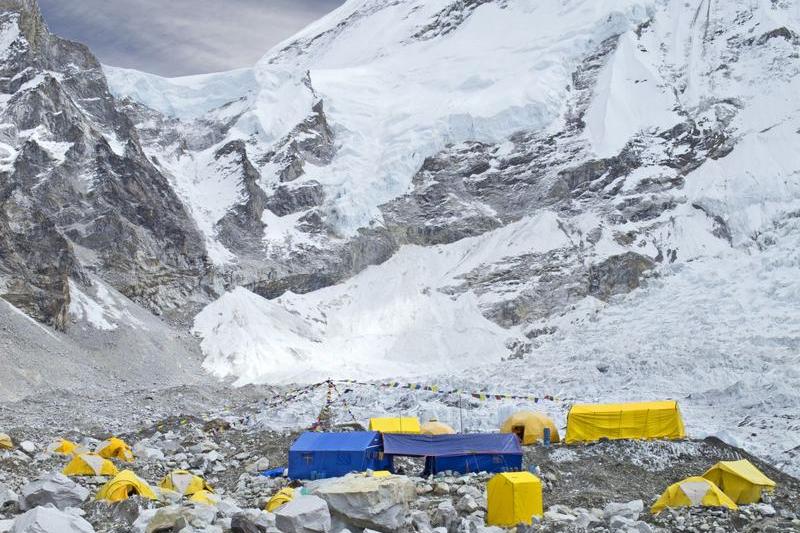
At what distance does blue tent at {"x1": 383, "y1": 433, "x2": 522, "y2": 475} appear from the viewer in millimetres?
21266

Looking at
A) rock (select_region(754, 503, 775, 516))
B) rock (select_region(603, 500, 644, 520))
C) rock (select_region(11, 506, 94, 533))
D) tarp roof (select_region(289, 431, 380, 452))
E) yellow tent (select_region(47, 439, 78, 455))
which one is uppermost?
rock (select_region(11, 506, 94, 533))

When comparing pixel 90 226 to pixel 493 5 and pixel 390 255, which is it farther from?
pixel 493 5

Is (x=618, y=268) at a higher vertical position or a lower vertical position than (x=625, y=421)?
higher

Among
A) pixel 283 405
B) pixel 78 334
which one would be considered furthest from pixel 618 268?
pixel 283 405

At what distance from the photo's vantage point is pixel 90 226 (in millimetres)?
90938

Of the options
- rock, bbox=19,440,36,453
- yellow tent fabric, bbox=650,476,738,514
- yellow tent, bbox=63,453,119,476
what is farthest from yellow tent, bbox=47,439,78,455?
yellow tent fabric, bbox=650,476,738,514

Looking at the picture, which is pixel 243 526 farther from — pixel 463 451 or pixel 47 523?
pixel 463 451

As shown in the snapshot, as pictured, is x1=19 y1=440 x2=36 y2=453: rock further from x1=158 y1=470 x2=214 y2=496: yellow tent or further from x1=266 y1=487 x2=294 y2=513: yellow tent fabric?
x1=266 y1=487 x2=294 y2=513: yellow tent fabric

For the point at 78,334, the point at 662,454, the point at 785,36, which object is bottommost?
the point at 662,454

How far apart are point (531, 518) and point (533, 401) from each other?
71.7ft

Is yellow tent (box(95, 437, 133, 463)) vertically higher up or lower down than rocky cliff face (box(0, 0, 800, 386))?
lower down

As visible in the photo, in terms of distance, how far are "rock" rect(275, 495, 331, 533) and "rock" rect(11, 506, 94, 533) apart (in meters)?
2.34

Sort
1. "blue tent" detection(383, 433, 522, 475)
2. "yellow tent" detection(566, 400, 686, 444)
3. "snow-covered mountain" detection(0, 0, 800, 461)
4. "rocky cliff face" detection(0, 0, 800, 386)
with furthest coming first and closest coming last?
"rocky cliff face" detection(0, 0, 800, 386), "snow-covered mountain" detection(0, 0, 800, 461), "yellow tent" detection(566, 400, 686, 444), "blue tent" detection(383, 433, 522, 475)

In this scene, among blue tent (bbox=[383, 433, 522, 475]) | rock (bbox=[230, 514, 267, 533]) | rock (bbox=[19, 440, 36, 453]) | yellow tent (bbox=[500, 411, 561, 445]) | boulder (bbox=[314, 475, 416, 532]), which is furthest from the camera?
yellow tent (bbox=[500, 411, 561, 445])
